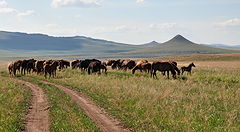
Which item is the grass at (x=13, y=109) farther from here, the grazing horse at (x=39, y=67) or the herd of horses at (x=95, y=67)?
the grazing horse at (x=39, y=67)

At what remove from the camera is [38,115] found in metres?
13.7

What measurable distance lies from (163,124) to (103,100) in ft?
18.9

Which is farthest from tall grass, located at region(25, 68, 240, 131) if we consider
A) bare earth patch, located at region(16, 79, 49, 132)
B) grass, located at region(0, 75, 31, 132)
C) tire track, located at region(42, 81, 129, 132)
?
grass, located at region(0, 75, 31, 132)

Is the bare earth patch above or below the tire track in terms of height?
above

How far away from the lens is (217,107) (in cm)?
1597

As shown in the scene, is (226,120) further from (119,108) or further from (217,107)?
(119,108)

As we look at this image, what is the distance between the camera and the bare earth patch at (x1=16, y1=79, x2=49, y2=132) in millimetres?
11641

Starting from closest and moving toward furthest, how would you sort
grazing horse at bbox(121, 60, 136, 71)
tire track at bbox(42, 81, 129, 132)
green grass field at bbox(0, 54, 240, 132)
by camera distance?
tire track at bbox(42, 81, 129, 132), green grass field at bbox(0, 54, 240, 132), grazing horse at bbox(121, 60, 136, 71)

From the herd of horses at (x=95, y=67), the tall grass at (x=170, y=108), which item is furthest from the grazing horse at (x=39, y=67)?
the tall grass at (x=170, y=108)

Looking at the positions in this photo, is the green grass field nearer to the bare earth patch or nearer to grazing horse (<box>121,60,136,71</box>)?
the bare earth patch

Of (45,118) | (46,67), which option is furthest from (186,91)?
(46,67)

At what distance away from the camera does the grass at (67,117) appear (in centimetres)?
1159

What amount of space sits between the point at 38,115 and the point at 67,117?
1.31m

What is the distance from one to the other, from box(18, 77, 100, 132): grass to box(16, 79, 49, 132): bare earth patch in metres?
0.24
